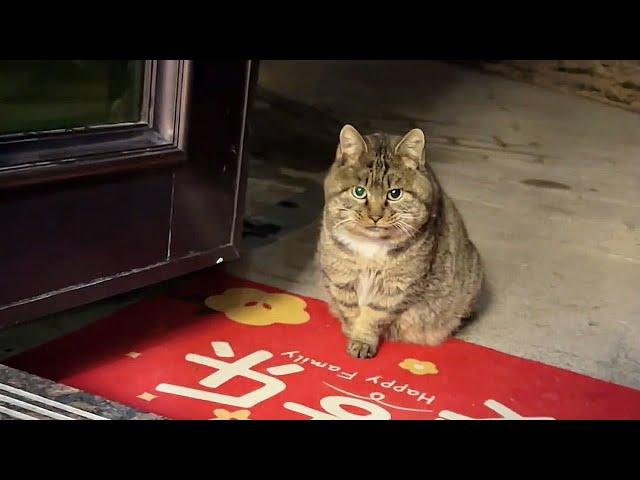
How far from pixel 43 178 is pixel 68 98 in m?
0.19

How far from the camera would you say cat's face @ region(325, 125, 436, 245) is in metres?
1.73

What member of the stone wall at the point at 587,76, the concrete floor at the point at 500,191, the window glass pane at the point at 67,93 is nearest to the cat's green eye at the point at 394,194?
the concrete floor at the point at 500,191

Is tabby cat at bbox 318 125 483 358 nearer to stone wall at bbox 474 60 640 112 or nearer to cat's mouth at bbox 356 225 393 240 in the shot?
cat's mouth at bbox 356 225 393 240

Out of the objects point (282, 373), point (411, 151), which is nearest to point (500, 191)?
point (411, 151)

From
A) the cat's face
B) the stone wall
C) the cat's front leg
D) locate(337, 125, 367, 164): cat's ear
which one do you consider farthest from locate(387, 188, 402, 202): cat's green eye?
the stone wall

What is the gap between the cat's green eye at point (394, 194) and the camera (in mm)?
1730

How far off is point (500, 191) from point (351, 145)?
1363 mm

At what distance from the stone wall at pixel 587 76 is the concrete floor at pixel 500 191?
100 millimetres

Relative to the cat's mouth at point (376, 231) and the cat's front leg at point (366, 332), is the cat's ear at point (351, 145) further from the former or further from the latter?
the cat's front leg at point (366, 332)

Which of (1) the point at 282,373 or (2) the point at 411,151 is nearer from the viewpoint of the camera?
(1) the point at 282,373

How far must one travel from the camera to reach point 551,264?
7.76 feet

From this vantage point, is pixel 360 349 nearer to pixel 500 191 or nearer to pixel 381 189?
pixel 381 189

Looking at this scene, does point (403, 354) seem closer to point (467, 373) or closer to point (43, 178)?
point (467, 373)

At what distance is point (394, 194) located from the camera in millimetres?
1732
